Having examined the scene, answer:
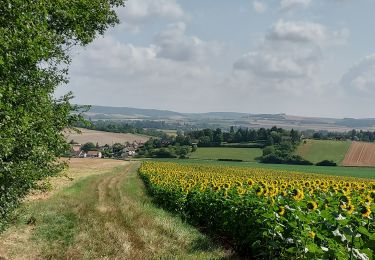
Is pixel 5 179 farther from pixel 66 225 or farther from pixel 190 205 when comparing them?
pixel 190 205

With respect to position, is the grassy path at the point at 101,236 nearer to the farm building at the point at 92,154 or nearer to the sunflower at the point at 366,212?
the sunflower at the point at 366,212

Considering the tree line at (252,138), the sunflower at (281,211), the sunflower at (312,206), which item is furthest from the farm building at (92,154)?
the sunflower at (312,206)

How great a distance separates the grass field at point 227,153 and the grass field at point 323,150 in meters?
10.2

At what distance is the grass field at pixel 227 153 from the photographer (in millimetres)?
98375

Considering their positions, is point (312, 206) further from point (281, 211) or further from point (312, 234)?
point (312, 234)

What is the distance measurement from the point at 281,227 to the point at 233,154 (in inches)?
3627

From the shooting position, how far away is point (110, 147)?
145625 mm

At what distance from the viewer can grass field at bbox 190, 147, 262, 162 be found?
98.4 m

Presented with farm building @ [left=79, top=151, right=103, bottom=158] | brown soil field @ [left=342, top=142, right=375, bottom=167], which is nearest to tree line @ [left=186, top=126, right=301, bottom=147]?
brown soil field @ [left=342, top=142, right=375, bottom=167]

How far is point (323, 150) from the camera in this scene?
102 m

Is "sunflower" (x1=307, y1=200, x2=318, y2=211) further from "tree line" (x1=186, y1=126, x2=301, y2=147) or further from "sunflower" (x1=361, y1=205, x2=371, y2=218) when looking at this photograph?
"tree line" (x1=186, y1=126, x2=301, y2=147)

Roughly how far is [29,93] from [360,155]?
93.3 metres

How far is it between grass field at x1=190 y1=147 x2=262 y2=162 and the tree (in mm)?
80335

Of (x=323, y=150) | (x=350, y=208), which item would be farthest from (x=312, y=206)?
(x=323, y=150)
